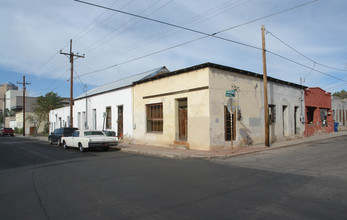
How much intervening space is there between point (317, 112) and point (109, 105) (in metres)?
21.7

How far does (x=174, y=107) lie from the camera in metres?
17.0

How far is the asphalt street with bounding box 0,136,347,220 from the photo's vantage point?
4.65m

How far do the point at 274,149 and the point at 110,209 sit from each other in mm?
12741

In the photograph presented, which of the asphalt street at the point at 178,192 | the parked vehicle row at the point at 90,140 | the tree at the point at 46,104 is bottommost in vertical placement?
the asphalt street at the point at 178,192

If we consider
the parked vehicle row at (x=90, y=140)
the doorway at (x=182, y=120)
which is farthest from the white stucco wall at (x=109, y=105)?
the doorway at (x=182, y=120)

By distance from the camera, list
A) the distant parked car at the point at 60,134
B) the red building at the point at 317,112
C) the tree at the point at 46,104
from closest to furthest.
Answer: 1. the distant parked car at the point at 60,134
2. the red building at the point at 317,112
3. the tree at the point at 46,104

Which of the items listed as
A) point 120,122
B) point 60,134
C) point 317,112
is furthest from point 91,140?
point 317,112

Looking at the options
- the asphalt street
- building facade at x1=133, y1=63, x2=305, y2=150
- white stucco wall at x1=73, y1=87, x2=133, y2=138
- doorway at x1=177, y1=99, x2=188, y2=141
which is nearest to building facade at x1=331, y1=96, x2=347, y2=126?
building facade at x1=133, y1=63, x2=305, y2=150

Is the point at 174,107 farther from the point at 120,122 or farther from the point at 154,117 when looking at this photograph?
the point at 120,122

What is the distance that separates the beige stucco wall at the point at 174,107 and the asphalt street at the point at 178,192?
553 centimetres

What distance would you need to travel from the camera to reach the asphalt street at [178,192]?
183 inches

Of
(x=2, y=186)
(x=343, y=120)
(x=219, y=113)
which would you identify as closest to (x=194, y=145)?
(x=219, y=113)

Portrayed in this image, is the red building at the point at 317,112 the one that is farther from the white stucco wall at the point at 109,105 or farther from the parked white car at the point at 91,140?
the parked white car at the point at 91,140

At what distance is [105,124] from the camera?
85.4ft
